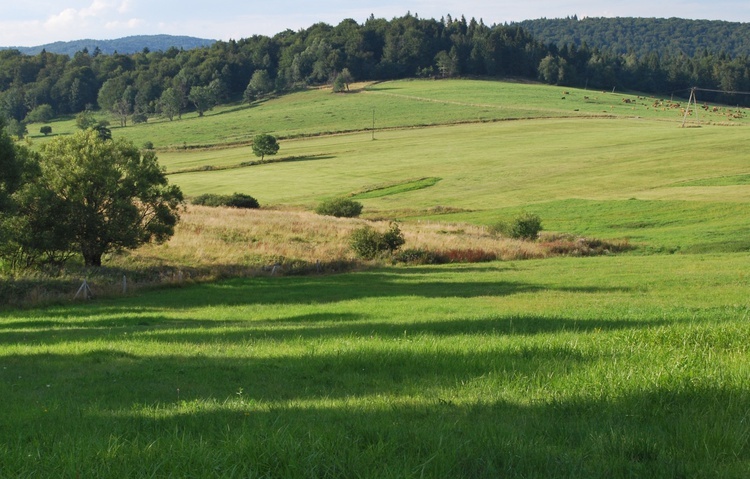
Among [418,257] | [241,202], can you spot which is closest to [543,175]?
[241,202]

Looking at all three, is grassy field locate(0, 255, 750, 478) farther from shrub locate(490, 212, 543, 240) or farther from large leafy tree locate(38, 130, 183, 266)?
shrub locate(490, 212, 543, 240)

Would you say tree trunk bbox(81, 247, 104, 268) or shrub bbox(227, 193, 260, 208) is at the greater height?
tree trunk bbox(81, 247, 104, 268)

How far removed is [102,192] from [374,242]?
16.2 meters

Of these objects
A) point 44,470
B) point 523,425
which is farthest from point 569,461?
point 44,470

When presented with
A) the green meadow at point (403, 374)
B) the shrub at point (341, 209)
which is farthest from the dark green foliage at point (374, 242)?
the shrub at point (341, 209)

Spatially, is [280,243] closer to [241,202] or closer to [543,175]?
[241,202]

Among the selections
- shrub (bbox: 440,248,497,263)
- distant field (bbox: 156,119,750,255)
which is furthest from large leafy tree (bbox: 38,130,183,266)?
distant field (bbox: 156,119,750,255)

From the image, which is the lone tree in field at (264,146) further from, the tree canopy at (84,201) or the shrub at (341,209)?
the tree canopy at (84,201)

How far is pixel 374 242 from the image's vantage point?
4425 centimetres

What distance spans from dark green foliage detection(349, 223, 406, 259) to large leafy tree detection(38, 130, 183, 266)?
1160cm

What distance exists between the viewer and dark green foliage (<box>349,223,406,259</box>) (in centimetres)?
4416

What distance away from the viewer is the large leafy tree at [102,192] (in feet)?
118

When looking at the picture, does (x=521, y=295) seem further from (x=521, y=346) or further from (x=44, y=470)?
(x=44, y=470)

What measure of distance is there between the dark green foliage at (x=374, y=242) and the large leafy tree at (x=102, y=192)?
38.0 feet
